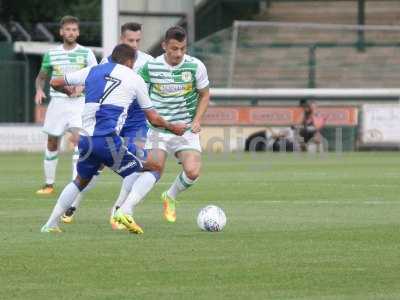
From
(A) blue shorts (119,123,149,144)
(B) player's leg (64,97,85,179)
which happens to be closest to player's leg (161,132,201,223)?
(A) blue shorts (119,123,149,144)

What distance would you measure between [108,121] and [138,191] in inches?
33.8

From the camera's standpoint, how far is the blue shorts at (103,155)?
11.3 meters

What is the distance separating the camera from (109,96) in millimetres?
11398

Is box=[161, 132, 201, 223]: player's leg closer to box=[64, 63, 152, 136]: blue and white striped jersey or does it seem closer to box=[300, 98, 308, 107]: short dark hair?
box=[64, 63, 152, 136]: blue and white striped jersey

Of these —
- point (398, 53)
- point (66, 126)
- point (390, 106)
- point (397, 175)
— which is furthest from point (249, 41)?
point (66, 126)

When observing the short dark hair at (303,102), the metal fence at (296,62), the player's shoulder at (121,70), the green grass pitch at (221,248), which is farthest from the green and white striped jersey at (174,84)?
the metal fence at (296,62)

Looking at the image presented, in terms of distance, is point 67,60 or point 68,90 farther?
point 67,60

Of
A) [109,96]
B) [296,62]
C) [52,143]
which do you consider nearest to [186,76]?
[109,96]

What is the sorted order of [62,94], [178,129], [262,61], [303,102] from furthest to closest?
[262,61] → [303,102] → [62,94] → [178,129]

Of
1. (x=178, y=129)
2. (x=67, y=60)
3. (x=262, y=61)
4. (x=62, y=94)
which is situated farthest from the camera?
(x=262, y=61)

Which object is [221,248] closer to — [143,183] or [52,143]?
[143,183]

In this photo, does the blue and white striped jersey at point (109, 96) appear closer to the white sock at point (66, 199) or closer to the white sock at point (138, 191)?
the white sock at point (66, 199)

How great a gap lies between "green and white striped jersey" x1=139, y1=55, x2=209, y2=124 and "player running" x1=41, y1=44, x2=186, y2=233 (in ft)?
5.51

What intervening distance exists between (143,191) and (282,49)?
96.7ft
